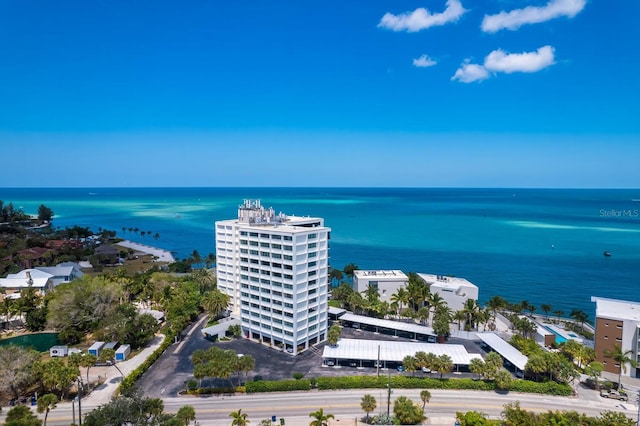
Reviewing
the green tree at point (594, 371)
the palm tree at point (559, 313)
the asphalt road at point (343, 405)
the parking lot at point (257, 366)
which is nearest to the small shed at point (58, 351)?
the parking lot at point (257, 366)

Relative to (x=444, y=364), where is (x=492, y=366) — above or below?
above

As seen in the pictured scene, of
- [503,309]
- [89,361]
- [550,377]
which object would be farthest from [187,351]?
[503,309]

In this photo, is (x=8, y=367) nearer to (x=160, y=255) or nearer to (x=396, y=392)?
(x=396, y=392)

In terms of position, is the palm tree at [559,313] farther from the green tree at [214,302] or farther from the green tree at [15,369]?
the green tree at [15,369]

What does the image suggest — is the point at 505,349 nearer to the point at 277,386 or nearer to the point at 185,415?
the point at 277,386

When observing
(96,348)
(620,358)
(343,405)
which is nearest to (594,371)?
(620,358)

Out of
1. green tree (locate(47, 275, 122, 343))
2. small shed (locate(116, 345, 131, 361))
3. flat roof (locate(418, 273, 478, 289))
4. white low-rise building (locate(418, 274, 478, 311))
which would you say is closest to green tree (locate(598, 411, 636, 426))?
white low-rise building (locate(418, 274, 478, 311))

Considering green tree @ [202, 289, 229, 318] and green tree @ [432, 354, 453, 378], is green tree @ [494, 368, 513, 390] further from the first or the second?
green tree @ [202, 289, 229, 318]
